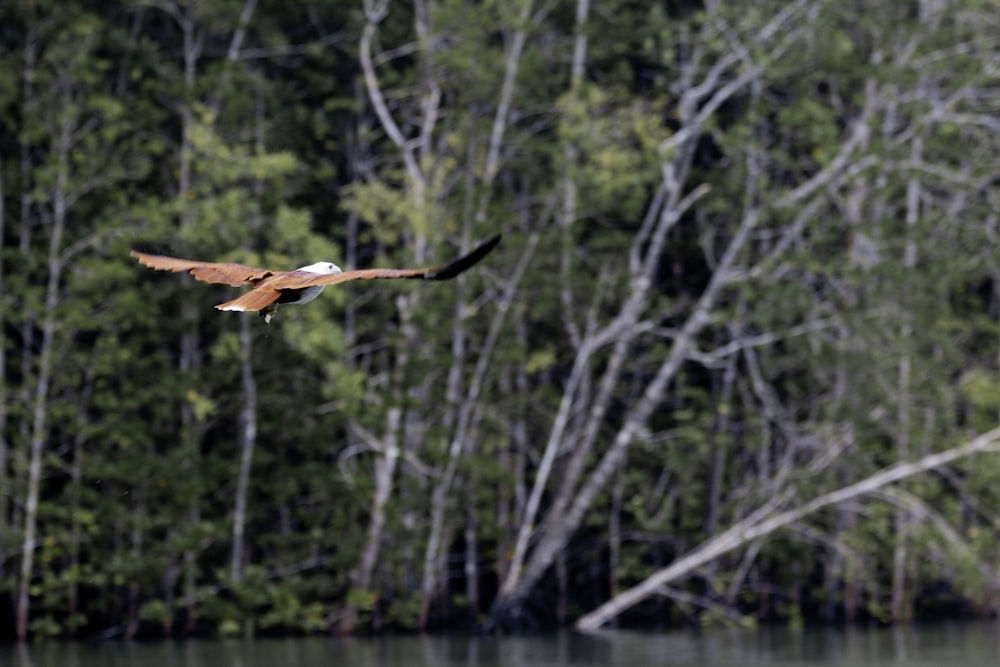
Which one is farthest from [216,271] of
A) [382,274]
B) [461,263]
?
[461,263]

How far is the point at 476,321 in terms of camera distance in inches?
859

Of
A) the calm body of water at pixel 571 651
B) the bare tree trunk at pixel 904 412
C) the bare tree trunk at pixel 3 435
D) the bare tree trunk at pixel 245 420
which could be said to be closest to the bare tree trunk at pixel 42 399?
the bare tree trunk at pixel 3 435

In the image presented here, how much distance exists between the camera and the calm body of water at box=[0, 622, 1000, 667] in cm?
1753

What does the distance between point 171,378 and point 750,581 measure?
8379 mm

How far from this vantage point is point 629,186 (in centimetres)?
2173

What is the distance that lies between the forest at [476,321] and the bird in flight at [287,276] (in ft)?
34.7

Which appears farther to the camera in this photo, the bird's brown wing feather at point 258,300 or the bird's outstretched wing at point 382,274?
the bird's brown wing feather at point 258,300

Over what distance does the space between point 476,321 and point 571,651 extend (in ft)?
15.3

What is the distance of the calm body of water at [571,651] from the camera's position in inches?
690

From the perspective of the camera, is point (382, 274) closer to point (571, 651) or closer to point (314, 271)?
point (314, 271)

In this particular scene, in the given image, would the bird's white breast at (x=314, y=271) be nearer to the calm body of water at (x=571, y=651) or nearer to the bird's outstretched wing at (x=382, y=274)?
the bird's outstretched wing at (x=382, y=274)

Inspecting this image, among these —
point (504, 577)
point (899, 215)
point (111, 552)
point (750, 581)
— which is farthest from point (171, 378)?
point (899, 215)

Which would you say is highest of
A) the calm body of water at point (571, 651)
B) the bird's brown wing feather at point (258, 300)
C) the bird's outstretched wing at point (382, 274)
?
the bird's outstretched wing at point (382, 274)

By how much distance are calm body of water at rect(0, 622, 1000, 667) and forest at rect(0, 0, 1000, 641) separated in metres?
0.66
